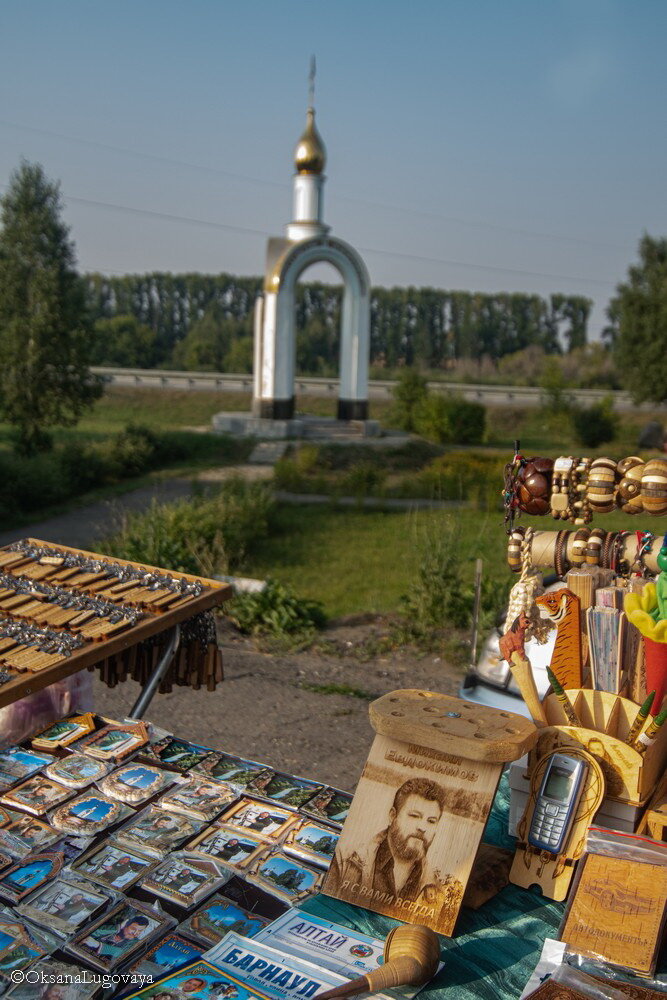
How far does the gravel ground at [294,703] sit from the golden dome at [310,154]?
47.9 ft

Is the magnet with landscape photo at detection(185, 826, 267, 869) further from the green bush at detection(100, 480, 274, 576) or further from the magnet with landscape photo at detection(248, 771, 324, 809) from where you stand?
the green bush at detection(100, 480, 274, 576)

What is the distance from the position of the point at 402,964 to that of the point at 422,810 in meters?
0.34

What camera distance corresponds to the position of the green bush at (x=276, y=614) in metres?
8.10

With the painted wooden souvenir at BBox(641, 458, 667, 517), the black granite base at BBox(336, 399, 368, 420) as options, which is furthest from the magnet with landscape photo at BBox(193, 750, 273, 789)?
the black granite base at BBox(336, 399, 368, 420)

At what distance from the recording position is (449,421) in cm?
2269

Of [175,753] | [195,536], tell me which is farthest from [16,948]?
[195,536]

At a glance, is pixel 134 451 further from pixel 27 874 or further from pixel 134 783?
pixel 27 874

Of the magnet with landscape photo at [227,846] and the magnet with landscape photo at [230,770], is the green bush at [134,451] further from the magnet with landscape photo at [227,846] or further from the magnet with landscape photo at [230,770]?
the magnet with landscape photo at [227,846]

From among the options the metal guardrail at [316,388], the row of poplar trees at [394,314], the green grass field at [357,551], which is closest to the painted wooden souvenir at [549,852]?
the green grass field at [357,551]

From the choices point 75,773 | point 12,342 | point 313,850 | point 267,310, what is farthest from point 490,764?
point 267,310

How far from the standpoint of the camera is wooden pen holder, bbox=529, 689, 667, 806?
206 centimetres

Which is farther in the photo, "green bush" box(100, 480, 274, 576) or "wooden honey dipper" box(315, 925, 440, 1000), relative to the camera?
"green bush" box(100, 480, 274, 576)

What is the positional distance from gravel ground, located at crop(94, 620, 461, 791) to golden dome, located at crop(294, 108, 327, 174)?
47.9 ft

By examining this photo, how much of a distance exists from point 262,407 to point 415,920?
57.2 feet
